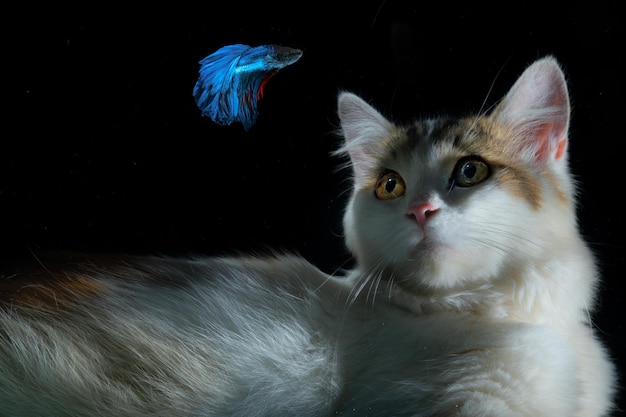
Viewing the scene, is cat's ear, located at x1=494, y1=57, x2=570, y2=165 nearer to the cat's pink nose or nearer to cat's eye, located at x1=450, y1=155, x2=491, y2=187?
cat's eye, located at x1=450, y1=155, x2=491, y2=187

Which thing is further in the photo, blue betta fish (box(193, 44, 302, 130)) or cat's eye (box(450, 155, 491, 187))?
blue betta fish (box(193, 44, 302, 130))

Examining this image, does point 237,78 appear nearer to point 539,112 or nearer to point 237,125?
point 237,125

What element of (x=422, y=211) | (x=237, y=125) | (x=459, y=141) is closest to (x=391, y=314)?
(x=422, y=211)

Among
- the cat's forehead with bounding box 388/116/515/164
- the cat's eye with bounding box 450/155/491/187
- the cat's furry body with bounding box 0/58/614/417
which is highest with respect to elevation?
the cat's forehead with bounding box 388/116/515/164

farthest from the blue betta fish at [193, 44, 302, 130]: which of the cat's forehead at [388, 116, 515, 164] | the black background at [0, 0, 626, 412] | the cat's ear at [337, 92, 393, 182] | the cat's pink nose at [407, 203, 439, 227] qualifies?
the cat's pink nose at [407, 203, 439, 227]

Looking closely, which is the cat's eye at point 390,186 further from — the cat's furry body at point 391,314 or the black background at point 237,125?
the black background at point 237,125

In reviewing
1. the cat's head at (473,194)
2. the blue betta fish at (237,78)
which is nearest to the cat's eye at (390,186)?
the cat's head at (473,194)

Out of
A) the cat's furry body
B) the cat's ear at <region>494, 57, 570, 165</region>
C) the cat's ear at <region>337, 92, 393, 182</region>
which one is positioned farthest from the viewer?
the cat's ear at <region>337, 92, 393, 182</region>
